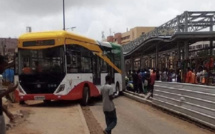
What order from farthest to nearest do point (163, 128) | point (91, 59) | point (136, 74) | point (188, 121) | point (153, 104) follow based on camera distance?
point (136, 74) → point (91, 59) → point (153, 104) → point (188, 121) → point (163, 128)

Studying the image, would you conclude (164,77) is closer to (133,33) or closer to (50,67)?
(50,67)

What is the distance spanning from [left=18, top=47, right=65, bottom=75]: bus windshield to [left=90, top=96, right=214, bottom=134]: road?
257cm

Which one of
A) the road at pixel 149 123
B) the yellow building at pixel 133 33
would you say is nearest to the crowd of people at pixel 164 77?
the road at pixel 149 123

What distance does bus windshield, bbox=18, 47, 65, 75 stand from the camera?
1659cm

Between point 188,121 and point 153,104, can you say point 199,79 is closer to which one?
point 153,104

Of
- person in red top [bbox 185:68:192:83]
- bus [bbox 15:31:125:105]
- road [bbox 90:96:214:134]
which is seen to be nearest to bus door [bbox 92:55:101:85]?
bus [bbox 15:31:125:105]

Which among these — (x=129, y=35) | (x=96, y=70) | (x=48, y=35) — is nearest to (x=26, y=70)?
(x=48, y=35)

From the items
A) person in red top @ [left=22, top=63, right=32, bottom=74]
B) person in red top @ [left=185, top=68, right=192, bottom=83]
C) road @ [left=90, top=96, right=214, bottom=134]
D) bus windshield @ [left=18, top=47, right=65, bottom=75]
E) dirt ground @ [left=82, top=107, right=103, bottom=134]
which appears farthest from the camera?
person in red top @ [left=185, top=68, right=192, bottom=83]

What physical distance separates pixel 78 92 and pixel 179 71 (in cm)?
616

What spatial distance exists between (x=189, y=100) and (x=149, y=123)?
5.46ft

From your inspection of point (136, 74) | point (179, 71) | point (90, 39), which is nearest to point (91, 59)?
point (90, 39)

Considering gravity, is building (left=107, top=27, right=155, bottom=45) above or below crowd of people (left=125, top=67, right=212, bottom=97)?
above

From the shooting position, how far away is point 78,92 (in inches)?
695

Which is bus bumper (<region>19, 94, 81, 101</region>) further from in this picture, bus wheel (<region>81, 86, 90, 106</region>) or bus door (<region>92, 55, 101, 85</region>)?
bus door (<region>92, 55, 101, 85</region>)
